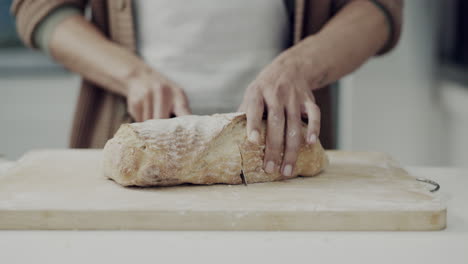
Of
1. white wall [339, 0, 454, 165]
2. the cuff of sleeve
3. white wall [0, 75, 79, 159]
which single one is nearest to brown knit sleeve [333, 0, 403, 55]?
the cuff of sleeve

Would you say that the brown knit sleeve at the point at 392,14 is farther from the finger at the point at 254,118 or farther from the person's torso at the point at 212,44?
the finger at the point at 254,118

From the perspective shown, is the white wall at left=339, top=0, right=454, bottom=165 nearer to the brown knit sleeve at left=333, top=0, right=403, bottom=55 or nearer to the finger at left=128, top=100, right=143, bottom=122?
the brown knit sleeve at left=333, top=0, right=403, bottom=55

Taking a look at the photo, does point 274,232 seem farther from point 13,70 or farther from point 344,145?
point 13,70

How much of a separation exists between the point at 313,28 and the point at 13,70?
94.9 inches

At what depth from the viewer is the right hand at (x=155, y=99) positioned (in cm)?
134

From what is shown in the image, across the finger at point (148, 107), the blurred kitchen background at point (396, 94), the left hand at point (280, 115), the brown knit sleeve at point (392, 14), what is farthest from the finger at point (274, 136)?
the blurred kitchen background at point (396, 94)

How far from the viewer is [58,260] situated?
0.79 metres

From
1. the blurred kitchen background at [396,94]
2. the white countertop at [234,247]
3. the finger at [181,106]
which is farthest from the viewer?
the blurred kitchen background at [396,94]

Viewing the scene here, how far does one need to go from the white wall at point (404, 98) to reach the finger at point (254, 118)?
202cm

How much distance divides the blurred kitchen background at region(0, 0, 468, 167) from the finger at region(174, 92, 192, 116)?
5.18 ft

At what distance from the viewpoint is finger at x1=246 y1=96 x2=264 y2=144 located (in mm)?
1095

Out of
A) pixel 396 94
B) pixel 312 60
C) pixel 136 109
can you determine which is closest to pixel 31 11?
pixel 136 109

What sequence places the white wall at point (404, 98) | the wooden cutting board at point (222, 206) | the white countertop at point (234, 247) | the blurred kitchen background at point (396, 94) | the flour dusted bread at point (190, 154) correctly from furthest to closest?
the white wall at point (404, 98), the blurred kitchen background at point (396, 94), the flour dusted bread at point (190, 154), the wooden cutting board at point (222, 206), the white countertop at point (234, 247)

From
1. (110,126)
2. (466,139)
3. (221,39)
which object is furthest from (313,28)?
(466,139)
